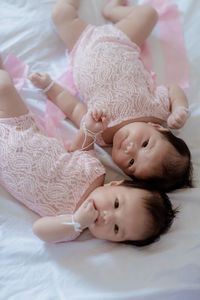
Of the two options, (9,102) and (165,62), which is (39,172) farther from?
(165,62)

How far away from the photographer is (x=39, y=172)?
43.1 inches

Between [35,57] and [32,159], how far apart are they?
1.87 ft

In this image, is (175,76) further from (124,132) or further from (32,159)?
(32,159)

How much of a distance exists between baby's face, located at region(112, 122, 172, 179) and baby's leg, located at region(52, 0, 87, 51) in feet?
1.75

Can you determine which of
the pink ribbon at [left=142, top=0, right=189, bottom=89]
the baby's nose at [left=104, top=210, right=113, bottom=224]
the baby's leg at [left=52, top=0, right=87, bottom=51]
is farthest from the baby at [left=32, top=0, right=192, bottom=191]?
the baby's nose at [left=104, top=210, right=113, bottom=224]

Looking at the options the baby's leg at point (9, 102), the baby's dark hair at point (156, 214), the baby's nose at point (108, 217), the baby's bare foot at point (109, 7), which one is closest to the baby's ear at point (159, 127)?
the baby's dark hair at point (156, 214)

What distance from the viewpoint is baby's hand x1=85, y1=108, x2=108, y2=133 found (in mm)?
A: 1125

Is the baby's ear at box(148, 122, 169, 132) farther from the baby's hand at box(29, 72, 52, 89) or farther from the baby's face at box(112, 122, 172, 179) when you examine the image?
the baby's hand at box(29, 72, 52, 89)

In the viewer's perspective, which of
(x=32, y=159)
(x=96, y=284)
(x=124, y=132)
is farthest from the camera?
(x=124, y=132)

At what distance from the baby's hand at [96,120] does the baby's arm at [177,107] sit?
0.96 ft

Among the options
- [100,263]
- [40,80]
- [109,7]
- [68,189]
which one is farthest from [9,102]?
[109,7]

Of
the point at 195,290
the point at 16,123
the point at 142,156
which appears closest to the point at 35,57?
the point at 16,123

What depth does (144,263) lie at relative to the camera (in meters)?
1.00

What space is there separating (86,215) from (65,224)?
0.08m
